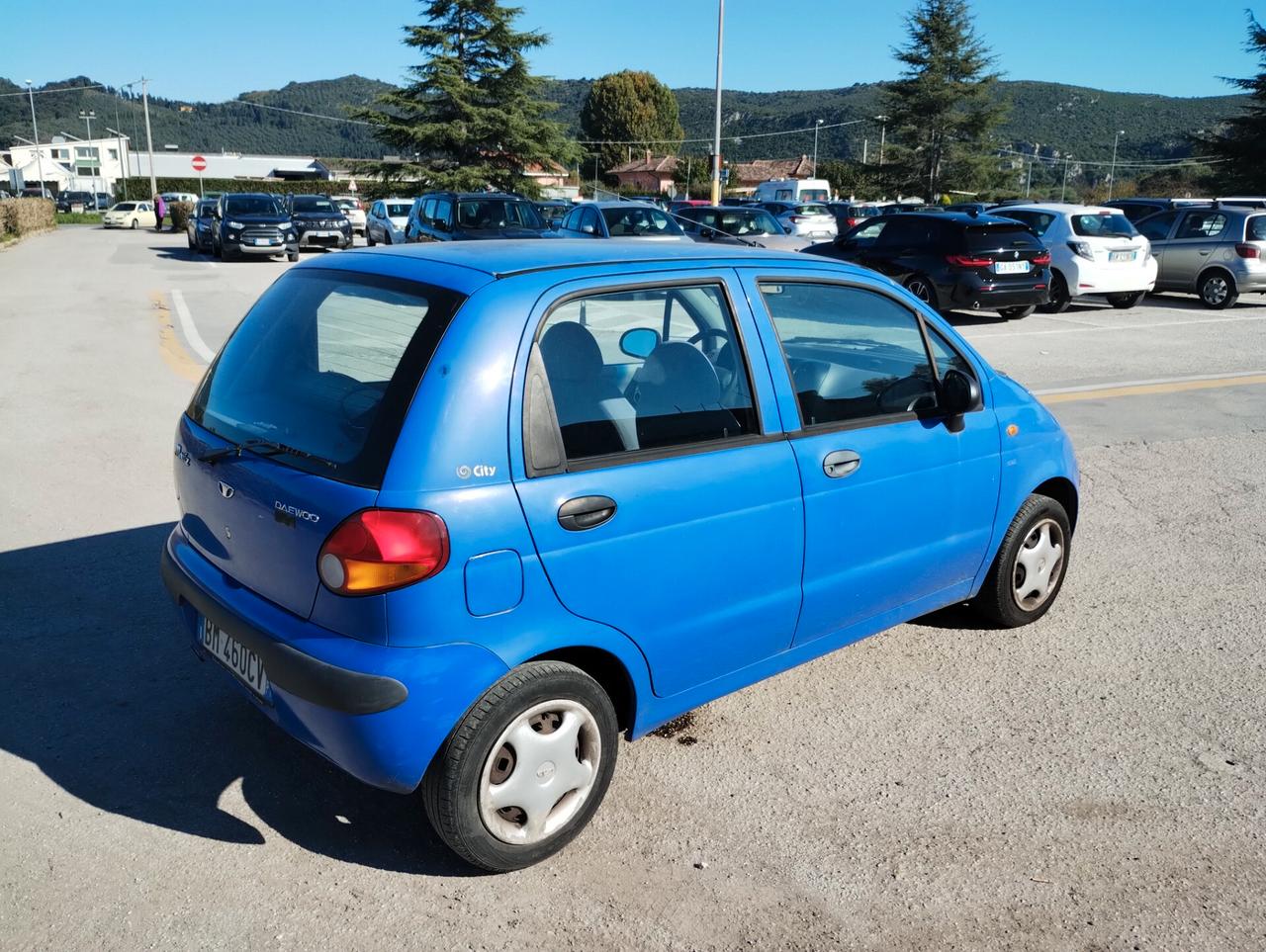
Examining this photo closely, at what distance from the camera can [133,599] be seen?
4.86m

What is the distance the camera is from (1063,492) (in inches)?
189

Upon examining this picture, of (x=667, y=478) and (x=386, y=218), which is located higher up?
(x=386, y=218)

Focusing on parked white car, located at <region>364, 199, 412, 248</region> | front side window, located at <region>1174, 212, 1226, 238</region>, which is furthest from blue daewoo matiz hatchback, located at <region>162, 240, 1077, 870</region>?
parked white car, located at <region>364, 199, 412, 248</region>

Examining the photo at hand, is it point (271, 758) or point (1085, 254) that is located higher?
point (1085, 254)

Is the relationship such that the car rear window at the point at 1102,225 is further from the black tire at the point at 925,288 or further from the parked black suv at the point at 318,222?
the parked black suv at the point at 318,222

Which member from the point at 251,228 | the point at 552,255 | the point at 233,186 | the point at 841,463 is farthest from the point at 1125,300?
the point at 233,186

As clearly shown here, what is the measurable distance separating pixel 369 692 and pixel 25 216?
138ft

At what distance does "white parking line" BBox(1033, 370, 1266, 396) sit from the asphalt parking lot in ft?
14.9

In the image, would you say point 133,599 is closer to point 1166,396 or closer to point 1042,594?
point 1042,594

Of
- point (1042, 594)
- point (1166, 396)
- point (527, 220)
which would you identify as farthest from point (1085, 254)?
point (1042, 594)

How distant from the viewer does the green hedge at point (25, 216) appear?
111ft

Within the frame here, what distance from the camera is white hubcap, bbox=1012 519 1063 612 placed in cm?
464

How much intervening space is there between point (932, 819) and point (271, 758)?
7.07 ft

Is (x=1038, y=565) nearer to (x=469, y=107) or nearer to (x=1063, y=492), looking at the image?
(x=1063, y=492)
